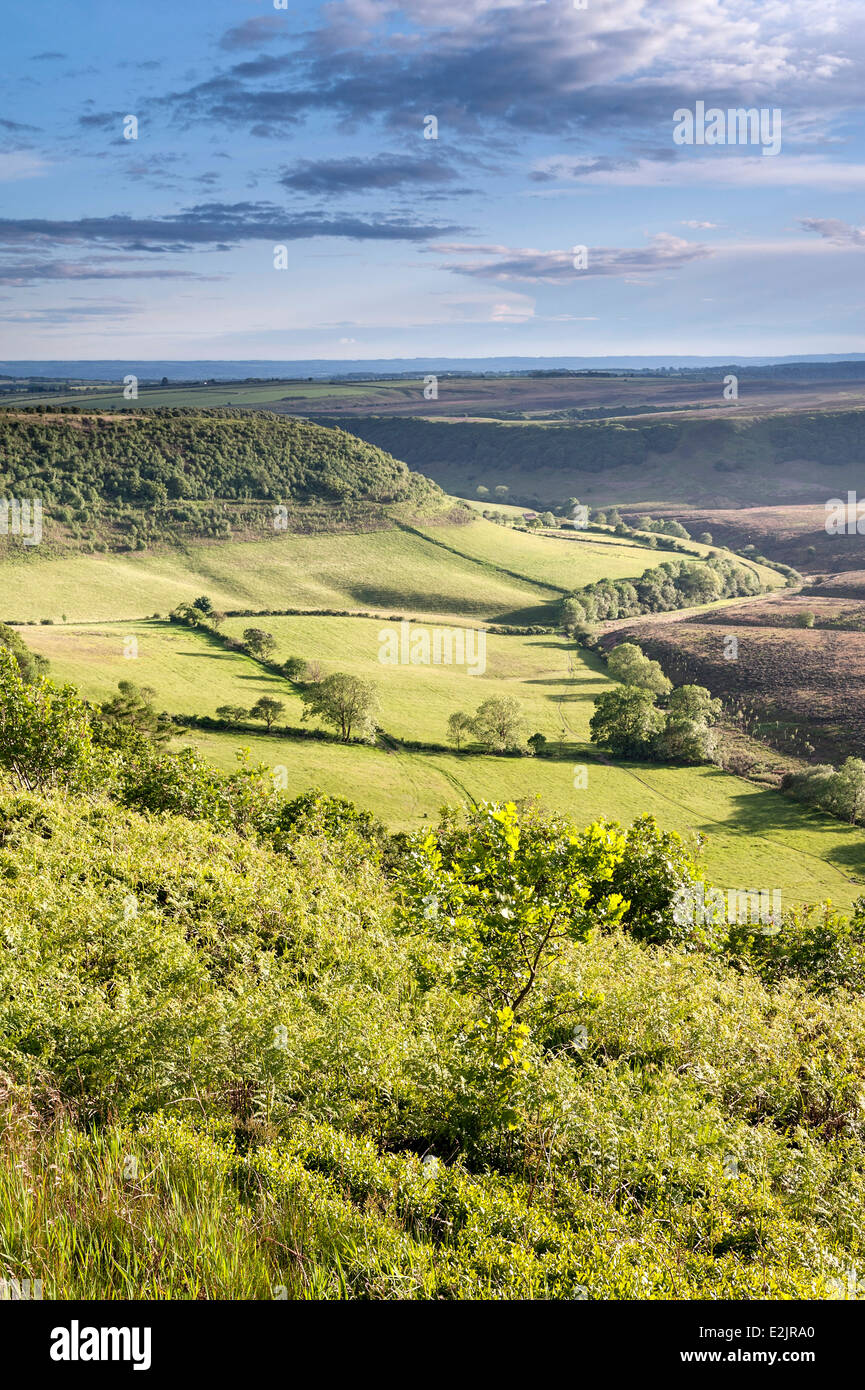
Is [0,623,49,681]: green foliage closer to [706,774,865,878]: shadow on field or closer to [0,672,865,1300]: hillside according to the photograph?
[706,774,865,878]: shadow on field

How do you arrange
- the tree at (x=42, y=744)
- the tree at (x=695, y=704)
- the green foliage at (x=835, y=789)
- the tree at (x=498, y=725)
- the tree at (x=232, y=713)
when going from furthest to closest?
1. the tree at (x=695, y=704)
2. the tree at (x=498, y=725)
3. the tree at (x=232, y=713)
4. the green foliage at (x=835, y=789)
5. the tree at (x=42, y=744)

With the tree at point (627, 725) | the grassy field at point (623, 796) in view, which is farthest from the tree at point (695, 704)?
the grassy field at point (623, 796)

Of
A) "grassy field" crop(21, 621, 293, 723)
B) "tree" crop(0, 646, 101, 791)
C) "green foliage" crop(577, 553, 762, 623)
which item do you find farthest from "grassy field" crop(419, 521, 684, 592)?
"tree" crop(0, 646, 101, 791)

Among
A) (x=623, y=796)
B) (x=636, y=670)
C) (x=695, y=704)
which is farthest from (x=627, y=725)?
(x=636, y=670)

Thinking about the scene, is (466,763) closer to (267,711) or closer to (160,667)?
(267,711)

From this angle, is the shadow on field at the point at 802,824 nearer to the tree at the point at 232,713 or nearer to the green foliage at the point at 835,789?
the green foliage at the point at 835,789

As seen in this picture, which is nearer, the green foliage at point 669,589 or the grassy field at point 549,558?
the green foliage at point 669,589

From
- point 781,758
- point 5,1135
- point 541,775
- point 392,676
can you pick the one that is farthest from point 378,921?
point 392,676
